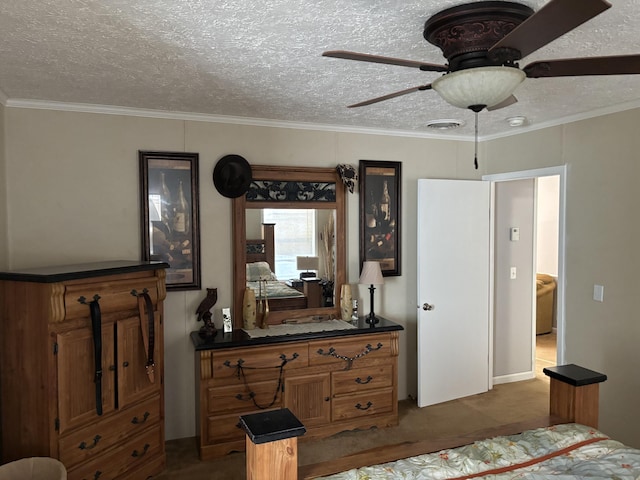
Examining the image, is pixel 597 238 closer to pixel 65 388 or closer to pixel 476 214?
pixel 476 214

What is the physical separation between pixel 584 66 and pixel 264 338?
100 inches

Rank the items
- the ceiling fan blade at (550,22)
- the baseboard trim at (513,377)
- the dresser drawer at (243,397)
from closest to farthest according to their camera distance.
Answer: the ceiling fan blade at (550,22) → the dresser drawer at (243,397) → the baseboard trim at (513,377)

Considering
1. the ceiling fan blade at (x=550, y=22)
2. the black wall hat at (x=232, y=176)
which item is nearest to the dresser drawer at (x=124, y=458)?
the black wall hat at (x=232, y=176)

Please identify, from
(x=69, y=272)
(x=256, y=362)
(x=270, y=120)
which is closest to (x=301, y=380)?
(x=256, y=362)

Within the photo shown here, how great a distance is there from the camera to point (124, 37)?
6.61 ft

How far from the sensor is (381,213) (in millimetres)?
4160

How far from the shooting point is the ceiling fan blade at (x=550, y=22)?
46.9 inches

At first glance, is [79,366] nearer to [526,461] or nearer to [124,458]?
Answer: [124,458]

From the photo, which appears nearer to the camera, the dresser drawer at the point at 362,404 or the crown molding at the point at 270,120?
the crown molding at the point at 270,120

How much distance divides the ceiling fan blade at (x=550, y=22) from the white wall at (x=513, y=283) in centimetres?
346

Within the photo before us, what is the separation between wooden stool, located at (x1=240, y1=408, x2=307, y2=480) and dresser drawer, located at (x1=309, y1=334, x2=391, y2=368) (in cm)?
190

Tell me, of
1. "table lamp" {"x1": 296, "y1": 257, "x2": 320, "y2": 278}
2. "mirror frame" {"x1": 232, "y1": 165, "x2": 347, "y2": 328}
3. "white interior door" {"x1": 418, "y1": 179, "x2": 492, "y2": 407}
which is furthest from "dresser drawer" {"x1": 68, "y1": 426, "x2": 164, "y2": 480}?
"white interior door" {"x1": 418, "y1": 179, "x2": 492, "y2": 407}

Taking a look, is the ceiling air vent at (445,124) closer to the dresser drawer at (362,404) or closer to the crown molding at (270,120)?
the crown molding at (270,120)

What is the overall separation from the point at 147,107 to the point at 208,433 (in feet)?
7.49
